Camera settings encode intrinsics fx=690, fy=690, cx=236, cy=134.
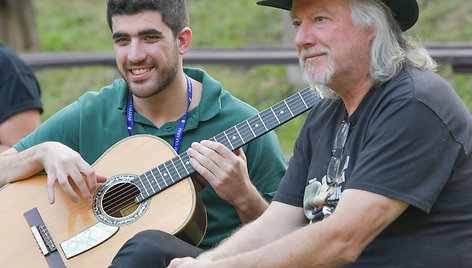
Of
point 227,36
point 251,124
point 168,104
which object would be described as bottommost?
point 251,124

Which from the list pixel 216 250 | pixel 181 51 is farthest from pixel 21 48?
pixel 216 250

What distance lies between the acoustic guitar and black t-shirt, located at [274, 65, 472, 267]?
70 centimetres

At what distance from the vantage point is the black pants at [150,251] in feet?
7.76

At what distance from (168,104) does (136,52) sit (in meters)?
0.28

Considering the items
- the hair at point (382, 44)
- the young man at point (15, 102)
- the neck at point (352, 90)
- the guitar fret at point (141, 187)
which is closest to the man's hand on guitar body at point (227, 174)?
the guitar fret at point (141, 187)

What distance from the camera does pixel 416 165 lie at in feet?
6.35

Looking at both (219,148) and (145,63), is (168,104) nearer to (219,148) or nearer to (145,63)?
(145,63)

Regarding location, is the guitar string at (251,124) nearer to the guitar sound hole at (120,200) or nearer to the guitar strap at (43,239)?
the guitar sound hole at (120,200)

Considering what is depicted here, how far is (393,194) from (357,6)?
0.62m

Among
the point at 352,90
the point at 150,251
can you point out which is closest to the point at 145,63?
the point at 150,251

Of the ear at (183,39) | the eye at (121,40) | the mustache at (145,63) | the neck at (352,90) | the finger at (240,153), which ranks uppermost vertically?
the eye at (121,40)

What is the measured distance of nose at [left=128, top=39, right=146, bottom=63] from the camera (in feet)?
9.87

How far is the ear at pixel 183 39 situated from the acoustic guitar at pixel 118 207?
1.50ft

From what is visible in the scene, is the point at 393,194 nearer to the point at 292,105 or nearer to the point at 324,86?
the point at 324,86
